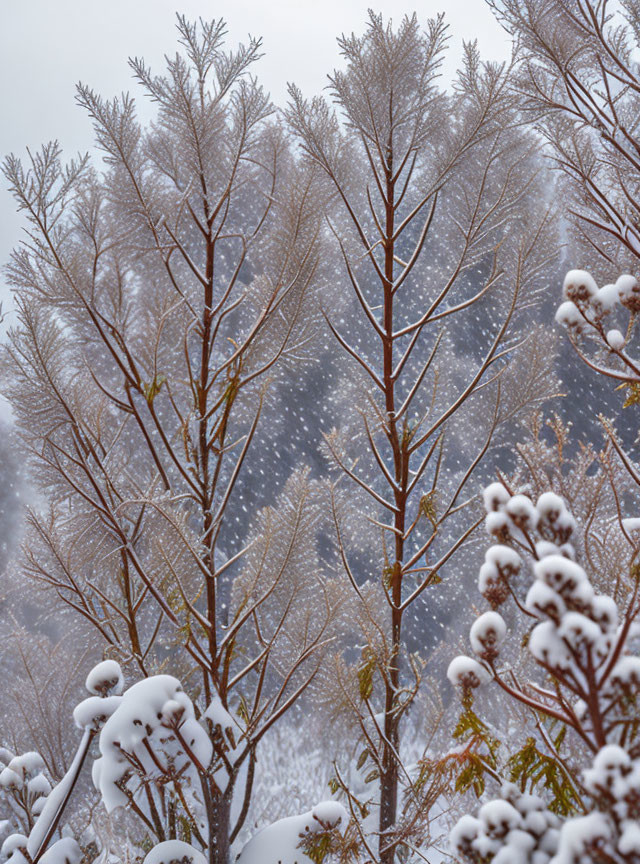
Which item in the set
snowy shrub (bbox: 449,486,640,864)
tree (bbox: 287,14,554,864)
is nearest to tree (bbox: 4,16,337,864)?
tree (bbox: 287,14,554,864)

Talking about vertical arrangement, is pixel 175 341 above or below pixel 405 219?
below

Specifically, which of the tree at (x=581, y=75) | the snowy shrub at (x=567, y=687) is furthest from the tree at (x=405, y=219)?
the snowy shrub at (x=567, y=687)

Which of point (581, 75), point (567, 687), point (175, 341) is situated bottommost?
point (567, 687)

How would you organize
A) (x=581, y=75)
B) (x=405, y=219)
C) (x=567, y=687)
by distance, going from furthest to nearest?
(x=405, y=219) → (x=581, y=75) → (x=567, y=687)

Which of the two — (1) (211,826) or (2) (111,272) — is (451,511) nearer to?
(1) (211,826)

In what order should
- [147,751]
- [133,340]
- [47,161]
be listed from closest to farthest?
[147,751] < [47,161] < [133,340]

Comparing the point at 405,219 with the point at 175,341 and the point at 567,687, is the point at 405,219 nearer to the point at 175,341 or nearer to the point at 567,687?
the point at 175,341

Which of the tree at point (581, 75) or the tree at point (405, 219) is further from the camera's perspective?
the tree at point (405, 219)

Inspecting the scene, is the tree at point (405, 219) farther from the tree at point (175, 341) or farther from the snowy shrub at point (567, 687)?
the snowy shrub at point (567, 687)

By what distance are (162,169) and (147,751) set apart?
2.22 m

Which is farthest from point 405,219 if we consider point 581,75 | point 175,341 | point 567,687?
Answer: point 567,687

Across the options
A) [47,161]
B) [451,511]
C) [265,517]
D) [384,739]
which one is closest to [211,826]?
[384,739]

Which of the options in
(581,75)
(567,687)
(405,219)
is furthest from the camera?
(405,219)

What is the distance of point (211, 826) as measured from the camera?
2697 millimetres
